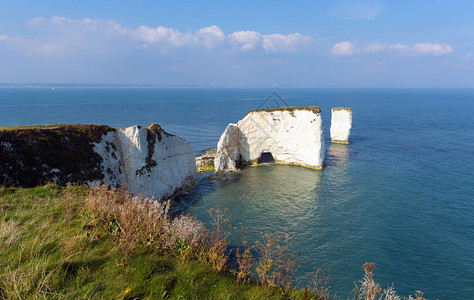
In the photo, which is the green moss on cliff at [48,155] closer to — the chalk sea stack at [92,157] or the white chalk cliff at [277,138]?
the chalk sea stack at [92,157]

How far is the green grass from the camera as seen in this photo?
520 centimetres

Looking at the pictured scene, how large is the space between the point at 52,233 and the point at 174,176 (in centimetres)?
2059

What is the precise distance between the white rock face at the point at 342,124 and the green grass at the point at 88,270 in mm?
52372

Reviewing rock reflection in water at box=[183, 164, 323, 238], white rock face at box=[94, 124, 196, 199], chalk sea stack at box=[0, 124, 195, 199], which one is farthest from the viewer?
rock reflection in water at box=[183, 164, 323, 238]

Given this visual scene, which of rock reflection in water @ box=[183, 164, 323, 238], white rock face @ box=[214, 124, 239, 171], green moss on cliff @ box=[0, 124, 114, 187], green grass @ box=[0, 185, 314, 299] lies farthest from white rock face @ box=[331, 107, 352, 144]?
green grass @ box=[0, 185, 314, 299]

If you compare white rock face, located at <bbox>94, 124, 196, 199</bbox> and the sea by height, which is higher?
white rock face, located at <bbox>94, 124, 196, 199</bbox>

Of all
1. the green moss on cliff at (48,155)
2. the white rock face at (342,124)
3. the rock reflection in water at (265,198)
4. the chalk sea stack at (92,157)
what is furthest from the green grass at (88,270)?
the white rock face at (342,124)

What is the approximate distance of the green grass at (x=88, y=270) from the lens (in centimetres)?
520

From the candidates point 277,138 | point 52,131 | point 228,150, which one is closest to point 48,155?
point 52,131

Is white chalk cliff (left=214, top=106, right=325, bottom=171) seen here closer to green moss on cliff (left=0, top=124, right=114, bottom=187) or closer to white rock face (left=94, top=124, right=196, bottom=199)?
white rock face (left=94, top=124, right=196, bottom=199)

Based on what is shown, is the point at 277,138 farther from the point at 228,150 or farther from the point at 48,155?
the point at 48,155

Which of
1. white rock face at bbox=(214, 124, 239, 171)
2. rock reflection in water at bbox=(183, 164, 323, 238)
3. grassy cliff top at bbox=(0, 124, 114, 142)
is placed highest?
grassy cliff top at bbox=(0, 124, 114, 142)

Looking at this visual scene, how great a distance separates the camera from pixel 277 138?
4141 centimetres

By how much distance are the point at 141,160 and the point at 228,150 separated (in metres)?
18.1
